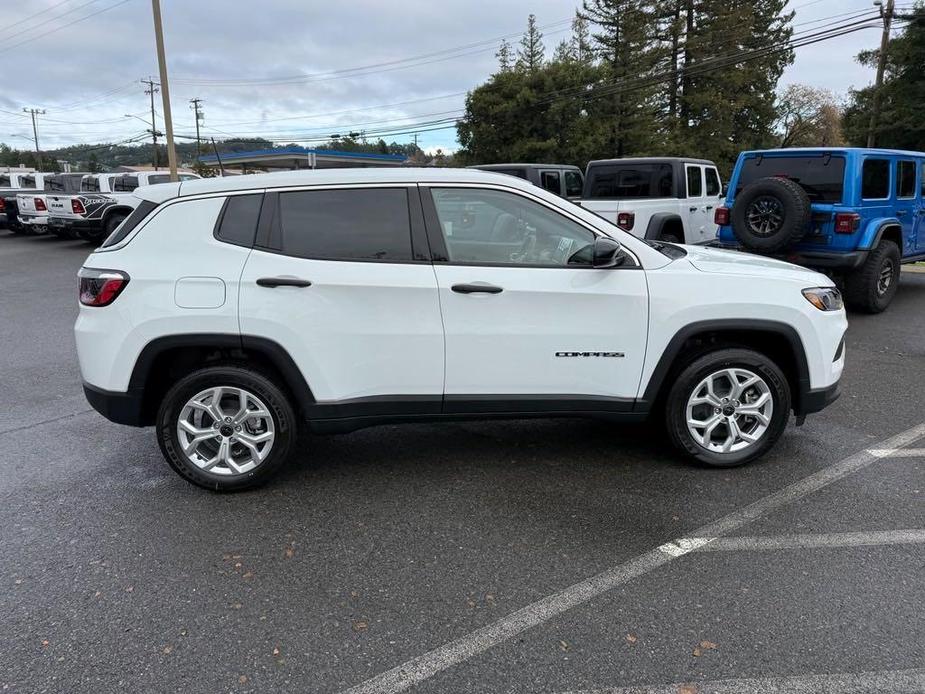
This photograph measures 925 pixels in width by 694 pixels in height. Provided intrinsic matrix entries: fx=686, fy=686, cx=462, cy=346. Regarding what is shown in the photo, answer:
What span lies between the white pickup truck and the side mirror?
717 centimetres

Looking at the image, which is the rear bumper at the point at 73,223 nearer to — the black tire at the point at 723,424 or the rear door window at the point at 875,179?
the rear door window at the point at 875,179

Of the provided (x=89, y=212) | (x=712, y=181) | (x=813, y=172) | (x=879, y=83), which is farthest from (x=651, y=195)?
(x=879, y=83)

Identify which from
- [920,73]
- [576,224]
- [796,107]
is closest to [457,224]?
[576,224]

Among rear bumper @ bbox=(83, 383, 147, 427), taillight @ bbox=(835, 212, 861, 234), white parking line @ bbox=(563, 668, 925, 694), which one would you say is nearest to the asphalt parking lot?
white parking line @ bbox=(563, 668, 925, 694)

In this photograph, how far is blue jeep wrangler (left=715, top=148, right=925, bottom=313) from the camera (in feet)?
26.3

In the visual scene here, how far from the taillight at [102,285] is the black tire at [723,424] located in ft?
10.2

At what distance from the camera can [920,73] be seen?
30.2 m

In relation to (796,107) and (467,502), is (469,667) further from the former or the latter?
(796,107)

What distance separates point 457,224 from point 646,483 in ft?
6.00

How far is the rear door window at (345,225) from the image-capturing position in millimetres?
3725

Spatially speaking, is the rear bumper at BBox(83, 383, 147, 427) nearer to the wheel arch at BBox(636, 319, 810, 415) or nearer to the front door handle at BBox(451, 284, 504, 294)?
the front door handle at BBox(451, 284, 504, 294)

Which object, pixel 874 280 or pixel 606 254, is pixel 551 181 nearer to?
pixel 874 280

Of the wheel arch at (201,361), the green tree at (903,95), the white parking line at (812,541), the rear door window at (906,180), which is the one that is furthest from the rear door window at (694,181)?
the green tree at (903,95)

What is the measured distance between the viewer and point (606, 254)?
3660mm
